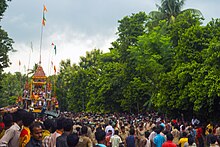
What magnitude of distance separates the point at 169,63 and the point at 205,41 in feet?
26.0

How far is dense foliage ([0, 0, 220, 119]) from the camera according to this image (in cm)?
2444

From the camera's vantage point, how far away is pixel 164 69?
34.4 m

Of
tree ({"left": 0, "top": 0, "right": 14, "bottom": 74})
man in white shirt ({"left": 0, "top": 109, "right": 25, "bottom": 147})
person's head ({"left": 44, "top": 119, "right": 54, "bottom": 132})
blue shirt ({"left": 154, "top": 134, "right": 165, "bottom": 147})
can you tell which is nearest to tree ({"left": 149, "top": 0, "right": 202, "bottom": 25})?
tree ({"left": 0, "top": 0, "right": 14, "bottom": 74})

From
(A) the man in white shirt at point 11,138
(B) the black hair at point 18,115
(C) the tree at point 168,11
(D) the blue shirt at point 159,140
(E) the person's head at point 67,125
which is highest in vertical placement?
(C) the tree at point 168,11

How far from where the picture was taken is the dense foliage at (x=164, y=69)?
24.4 meters

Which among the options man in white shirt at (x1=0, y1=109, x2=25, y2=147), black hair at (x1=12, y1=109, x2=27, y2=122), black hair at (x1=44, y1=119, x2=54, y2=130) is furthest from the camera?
black hair at (x1=44, y1=119, x2=54, y2=130)

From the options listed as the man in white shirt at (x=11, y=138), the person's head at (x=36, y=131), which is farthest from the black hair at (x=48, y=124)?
the person's head at (x=36, y=131)

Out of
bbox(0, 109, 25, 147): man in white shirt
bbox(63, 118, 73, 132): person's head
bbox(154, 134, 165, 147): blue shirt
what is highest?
bbox(63, 118, 73, 132): person's head

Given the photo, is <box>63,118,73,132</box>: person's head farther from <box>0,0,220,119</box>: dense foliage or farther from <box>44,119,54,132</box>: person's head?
<box>0,0,220,119</box>: dense foliage

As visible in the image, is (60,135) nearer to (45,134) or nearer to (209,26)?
(45,134)

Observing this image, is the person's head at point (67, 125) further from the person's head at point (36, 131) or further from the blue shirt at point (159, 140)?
the blue shirt at point (159, 140)

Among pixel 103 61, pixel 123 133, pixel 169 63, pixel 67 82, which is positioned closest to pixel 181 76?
pixel 169 63

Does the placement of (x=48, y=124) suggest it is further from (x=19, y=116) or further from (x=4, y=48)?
(x=4, y=48)

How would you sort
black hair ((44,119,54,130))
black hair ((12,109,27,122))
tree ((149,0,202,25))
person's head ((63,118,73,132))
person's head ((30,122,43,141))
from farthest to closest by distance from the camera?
1. tree ((149,0,202,25))
2. black hair ((44,119,54,130))
3. person's head ((63,118,73,132))
4. black hair ((12,109,27,122))
5. person's head ((30,122,43,141))
